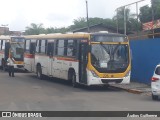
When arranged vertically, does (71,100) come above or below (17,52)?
below

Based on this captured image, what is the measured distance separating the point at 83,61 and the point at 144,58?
4.70 metres

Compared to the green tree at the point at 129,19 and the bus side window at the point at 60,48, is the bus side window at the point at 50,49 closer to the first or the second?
the bus side window at the point at 60,48

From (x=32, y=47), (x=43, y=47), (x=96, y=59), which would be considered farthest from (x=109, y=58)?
(x=32, y=47)

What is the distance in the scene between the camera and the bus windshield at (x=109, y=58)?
23391 millimetres

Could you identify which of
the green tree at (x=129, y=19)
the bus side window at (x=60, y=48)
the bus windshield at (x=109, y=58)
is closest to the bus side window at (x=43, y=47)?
the bus side window at (x=60, y=48)

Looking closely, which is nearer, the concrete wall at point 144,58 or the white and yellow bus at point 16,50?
the concrete wall at point 144,58

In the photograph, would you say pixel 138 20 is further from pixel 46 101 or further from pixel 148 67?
pixel 46 101

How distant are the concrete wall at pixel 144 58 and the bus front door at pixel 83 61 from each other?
4.29m

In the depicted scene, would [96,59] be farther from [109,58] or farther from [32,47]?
[32,47]

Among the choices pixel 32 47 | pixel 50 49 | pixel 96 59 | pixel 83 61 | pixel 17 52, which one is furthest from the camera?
pixel 17 52

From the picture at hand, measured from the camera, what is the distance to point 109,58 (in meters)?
23.5

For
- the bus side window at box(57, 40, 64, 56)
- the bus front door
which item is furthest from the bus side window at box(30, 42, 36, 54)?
the bus front door

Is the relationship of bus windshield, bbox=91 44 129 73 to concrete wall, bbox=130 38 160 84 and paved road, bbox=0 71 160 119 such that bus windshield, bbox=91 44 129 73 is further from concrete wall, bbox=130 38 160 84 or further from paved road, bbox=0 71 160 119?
concrete wall, bbox=130 38 160 84

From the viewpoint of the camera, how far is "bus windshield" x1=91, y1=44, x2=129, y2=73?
23391mm
